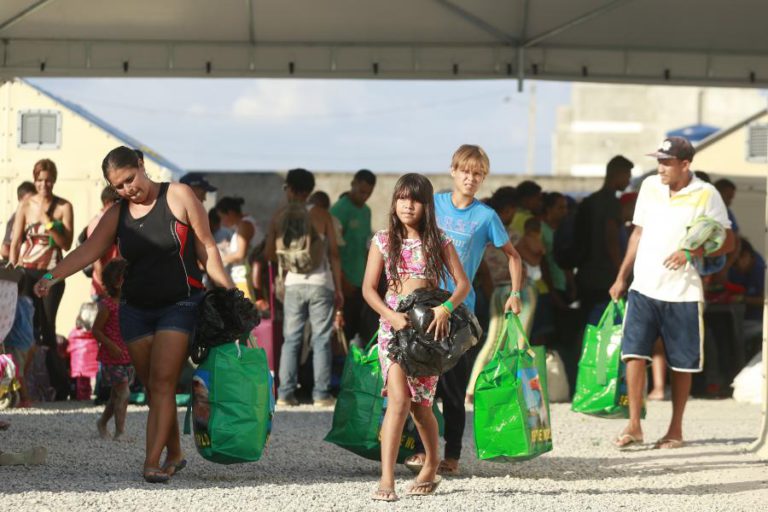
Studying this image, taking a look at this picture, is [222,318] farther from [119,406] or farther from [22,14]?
Answer: [22,14]

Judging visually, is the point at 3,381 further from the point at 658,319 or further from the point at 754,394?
the point at 754,394

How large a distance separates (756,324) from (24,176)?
869cm

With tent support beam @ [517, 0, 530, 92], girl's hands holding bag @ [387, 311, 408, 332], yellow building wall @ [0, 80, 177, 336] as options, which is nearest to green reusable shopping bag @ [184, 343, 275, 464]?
girl's hands holding bag @ [387, 311, 408, 332]

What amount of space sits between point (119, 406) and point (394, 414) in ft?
9.56

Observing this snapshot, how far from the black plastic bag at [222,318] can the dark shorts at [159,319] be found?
0.05 meters

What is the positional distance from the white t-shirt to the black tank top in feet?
10.6

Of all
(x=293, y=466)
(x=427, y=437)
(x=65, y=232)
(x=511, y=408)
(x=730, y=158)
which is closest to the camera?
(x=427, y=437)

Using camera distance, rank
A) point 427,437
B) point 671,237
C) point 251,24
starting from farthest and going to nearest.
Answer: point 251,24, point 671,237, point 427,437

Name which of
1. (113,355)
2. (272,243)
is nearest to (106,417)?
(113,355)

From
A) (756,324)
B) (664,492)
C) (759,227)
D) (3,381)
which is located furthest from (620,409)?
(759,227)

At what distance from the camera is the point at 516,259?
7.70 m

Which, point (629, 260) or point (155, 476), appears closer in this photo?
point (155, 476)

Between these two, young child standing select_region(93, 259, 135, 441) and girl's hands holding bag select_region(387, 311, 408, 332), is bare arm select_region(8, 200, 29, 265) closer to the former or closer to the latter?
young child standing select_region(93, 259, 135, 441)

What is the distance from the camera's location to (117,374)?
30.2 feet
